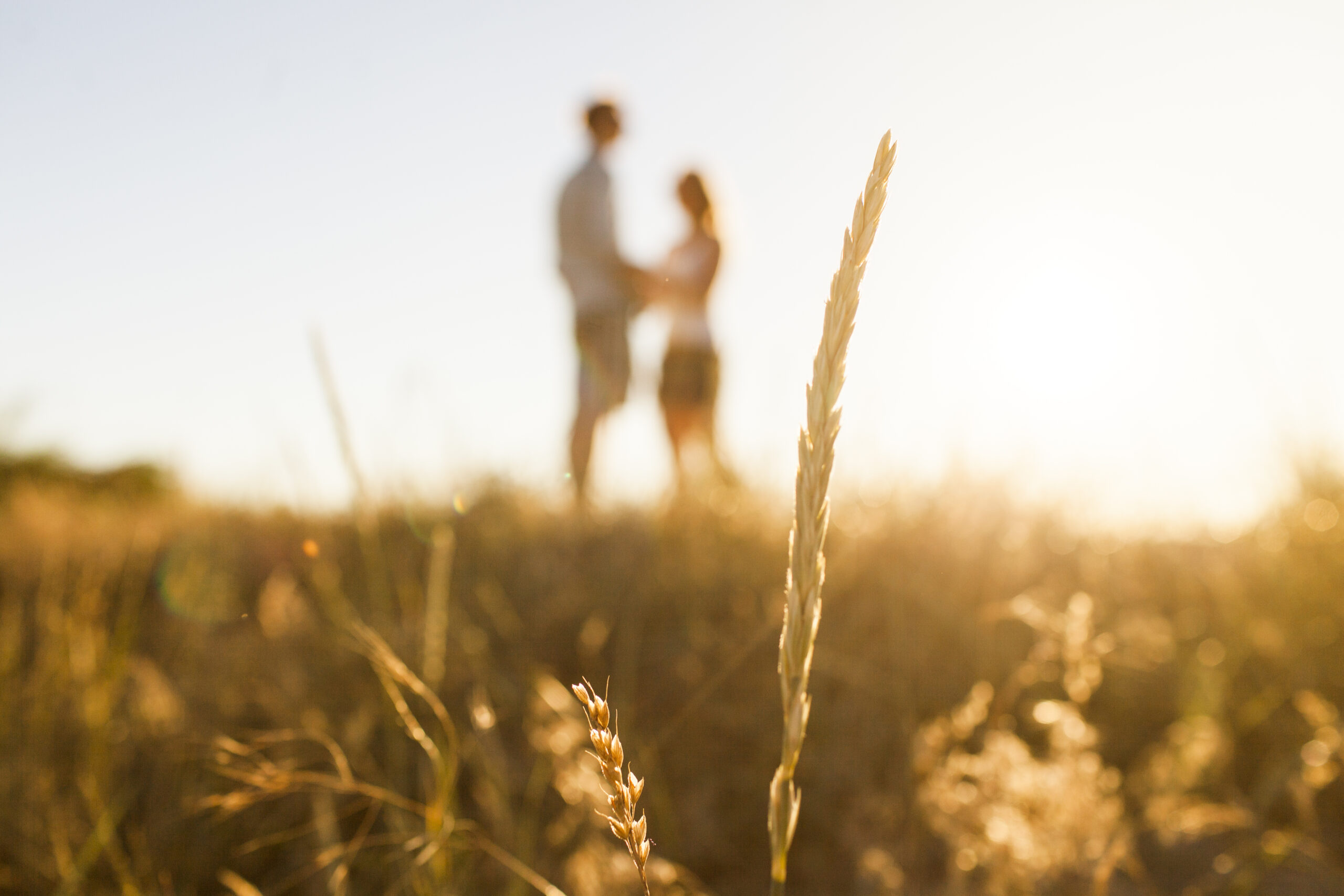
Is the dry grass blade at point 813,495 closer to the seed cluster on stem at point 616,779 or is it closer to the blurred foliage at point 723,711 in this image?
the seed cluster on stem at point 616,779

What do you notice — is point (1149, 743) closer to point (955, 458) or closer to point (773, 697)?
point (773, 697)

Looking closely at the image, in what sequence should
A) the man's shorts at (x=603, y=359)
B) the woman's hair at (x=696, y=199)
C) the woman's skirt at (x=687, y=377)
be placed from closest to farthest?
1. the man's shorts at (x=603, y=359)
2. the woman's hair at (x=696, y=199)
3. the woman's skirt at (x=687, y=377)

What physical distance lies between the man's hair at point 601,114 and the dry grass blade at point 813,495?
4549mm

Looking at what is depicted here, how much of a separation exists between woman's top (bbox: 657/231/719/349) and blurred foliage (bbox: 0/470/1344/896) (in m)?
2.10

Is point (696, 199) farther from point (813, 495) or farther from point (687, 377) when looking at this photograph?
point (813, 495)

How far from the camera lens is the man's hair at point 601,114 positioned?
15.1ft

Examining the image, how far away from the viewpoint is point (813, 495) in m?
0.41

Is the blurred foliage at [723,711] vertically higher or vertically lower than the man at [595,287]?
lower

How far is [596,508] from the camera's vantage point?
154 inches

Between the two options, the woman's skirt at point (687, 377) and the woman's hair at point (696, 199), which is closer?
the woman's hair at point (696, 199)

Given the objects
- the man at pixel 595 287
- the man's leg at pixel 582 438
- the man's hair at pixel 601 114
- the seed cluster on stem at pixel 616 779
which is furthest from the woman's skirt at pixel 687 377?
the seed cluster on stem at pixel 616 779

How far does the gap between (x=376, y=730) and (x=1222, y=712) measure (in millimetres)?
2443

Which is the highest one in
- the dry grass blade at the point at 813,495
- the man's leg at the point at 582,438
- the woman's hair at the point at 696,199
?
the woman's hair at the point at 696,199

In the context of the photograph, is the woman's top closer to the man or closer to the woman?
the woman
